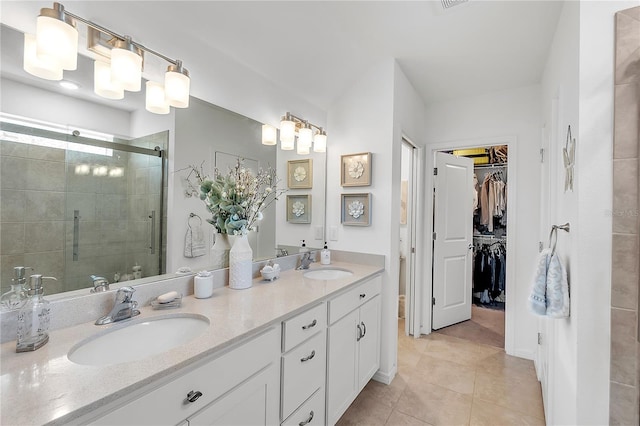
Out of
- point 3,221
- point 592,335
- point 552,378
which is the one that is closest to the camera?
point 3,221

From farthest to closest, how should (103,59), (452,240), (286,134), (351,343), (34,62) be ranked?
1. (452,240)
2. (286,134)
3. (351,343)
4. (103,59)
5. (34,62)

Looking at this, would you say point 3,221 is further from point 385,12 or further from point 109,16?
point 385,12

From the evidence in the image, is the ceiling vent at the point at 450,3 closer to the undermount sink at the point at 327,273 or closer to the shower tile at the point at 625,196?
the shower tile at the point at 625,196

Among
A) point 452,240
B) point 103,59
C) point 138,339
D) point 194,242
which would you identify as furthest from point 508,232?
point 103,59

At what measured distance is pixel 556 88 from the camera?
5.85 ft

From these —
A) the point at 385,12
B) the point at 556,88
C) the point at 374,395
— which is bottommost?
the point at 374,395

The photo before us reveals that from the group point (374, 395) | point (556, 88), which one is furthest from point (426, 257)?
point (556, 88)

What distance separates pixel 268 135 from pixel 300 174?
17.8 inches

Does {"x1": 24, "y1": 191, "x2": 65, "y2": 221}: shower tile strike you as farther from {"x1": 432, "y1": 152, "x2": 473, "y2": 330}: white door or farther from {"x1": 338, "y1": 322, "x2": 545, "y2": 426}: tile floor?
{"x1": 432, "y1": 152, "x2": 473, "y2": 330}: white door

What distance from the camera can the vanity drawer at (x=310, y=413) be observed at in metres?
1.34

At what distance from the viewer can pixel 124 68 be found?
119 cm

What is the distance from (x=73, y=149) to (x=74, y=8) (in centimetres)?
57

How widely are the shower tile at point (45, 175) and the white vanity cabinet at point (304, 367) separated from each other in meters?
1.06

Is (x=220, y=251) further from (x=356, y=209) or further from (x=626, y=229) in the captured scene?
(x=626, y=229)
